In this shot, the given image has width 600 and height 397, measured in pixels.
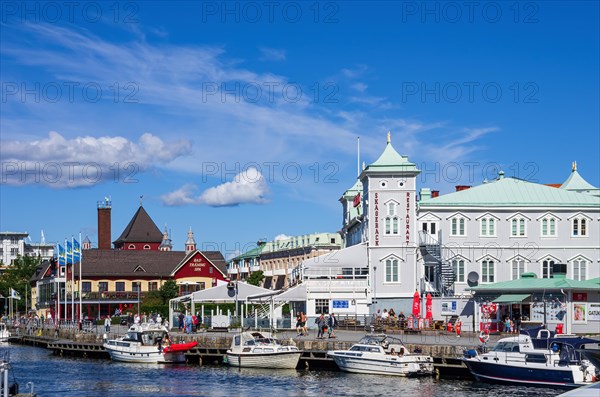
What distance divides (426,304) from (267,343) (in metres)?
20.4

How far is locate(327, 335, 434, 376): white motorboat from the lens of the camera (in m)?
52.9

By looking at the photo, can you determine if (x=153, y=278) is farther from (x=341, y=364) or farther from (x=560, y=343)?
(x=560, y=343)

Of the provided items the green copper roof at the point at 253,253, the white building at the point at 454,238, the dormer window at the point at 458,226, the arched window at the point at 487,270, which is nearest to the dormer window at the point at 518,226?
the white building at the point at 454,238

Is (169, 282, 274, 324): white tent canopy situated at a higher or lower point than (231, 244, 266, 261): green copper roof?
lower

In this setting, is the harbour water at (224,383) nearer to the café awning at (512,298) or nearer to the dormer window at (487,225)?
the café awning at (512,298)

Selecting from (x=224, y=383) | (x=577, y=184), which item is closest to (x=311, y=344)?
(x=224, y=383)

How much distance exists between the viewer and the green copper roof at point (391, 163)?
82.5 m

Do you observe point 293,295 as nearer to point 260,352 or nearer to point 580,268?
point 260,352

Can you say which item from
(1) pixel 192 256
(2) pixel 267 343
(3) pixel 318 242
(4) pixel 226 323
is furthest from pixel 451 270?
(3) pixel 318 242

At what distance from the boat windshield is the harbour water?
182cm

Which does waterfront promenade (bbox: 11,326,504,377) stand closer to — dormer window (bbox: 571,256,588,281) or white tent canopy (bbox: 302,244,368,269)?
white tent canopy (bbox: 302,244,368,269)

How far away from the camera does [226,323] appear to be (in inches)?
2997

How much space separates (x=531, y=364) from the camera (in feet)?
159

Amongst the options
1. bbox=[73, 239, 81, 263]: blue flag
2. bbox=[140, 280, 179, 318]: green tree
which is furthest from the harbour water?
bbox=[140, 280, 179, 318]: green tree
